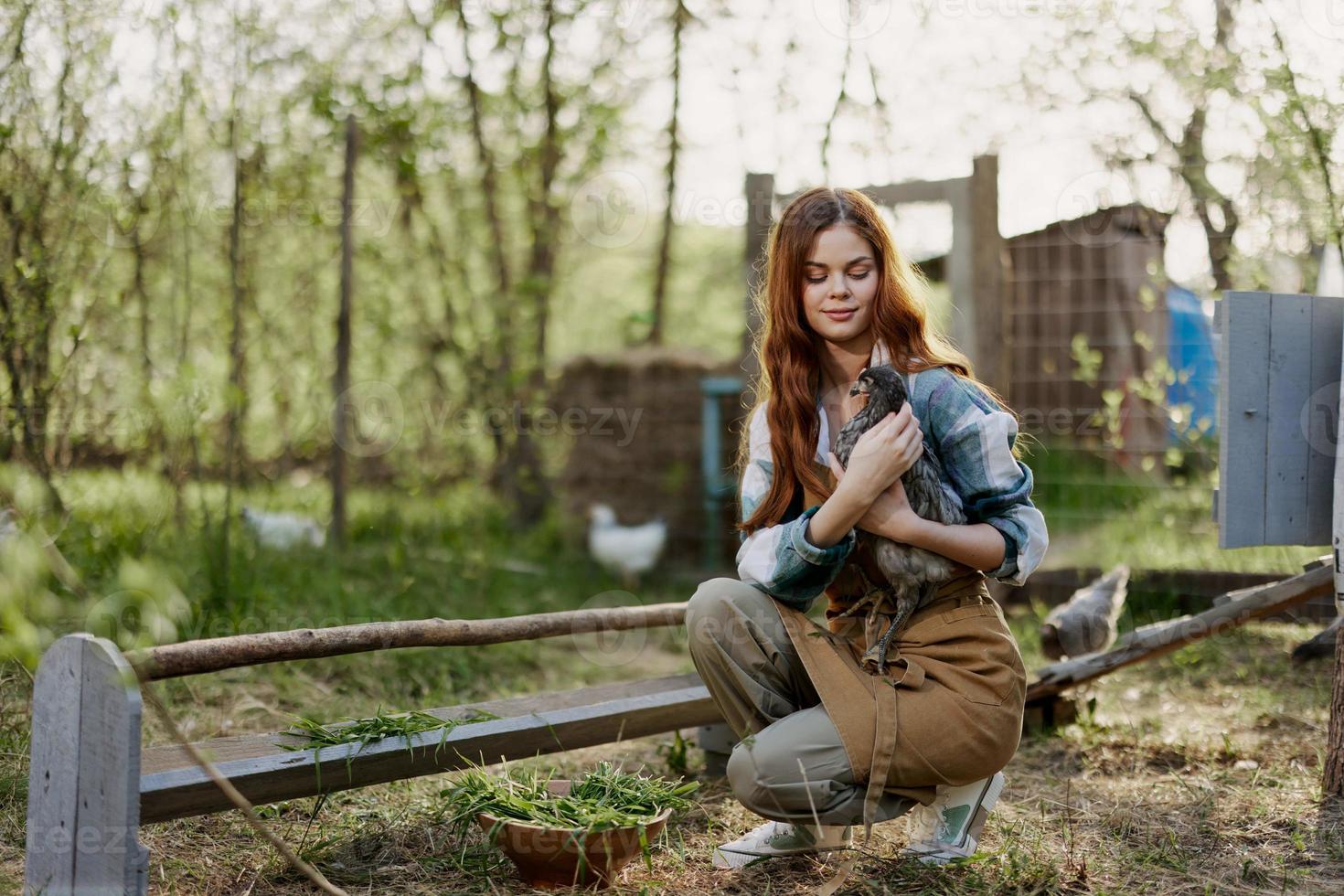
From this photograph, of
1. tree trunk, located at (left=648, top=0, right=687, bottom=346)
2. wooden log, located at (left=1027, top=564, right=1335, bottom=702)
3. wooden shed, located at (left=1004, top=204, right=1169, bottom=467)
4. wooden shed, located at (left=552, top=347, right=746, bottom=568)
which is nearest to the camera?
wooden log, located at (left=1027, top=564, right=1335, bottom=702)

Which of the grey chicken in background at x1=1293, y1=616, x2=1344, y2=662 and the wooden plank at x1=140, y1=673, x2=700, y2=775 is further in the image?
the grey chicken in background at x1=1293, y1=616, x2=1344, y2=662

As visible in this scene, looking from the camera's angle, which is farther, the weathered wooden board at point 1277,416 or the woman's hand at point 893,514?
the weathered wooden board at point 1277,416

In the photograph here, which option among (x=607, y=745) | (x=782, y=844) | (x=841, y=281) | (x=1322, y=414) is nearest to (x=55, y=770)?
(x=782, y=844)

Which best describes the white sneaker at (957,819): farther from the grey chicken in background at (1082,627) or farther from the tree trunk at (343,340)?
the tree trunk at (343,340)

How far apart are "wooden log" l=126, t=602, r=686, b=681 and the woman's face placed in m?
1.08

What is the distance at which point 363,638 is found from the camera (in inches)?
98.3

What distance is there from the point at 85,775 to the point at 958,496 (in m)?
1.82

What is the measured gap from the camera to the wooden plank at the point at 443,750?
2152mm

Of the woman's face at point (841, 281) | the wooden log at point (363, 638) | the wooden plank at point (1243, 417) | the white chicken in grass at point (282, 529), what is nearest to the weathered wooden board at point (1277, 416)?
the wooden plank at point (1243, 417)

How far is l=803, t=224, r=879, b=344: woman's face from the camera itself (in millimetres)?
2486

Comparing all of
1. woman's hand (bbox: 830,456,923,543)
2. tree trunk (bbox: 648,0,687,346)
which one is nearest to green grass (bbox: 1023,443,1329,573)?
woman's hand (bbox: 830,456,923,543)

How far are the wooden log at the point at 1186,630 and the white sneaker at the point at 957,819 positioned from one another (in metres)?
1.22

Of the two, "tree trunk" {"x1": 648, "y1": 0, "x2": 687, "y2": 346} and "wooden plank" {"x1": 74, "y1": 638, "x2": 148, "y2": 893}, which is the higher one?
"tree trunk" {"x1": 648, "y1": 0, "x2": 687, "y2": 346}

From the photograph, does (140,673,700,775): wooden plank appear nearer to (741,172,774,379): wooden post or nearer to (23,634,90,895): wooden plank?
(23,634,90,895): wooden plank
